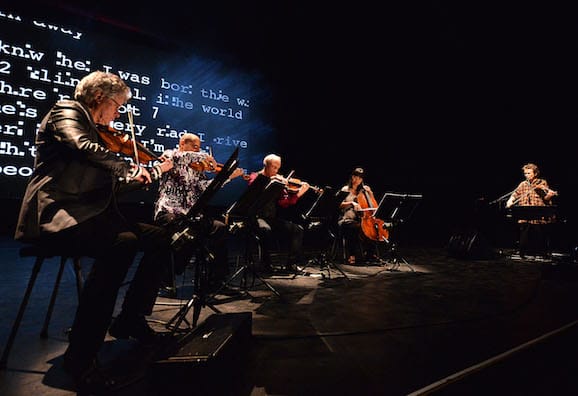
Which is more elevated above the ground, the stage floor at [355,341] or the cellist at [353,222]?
the cellist at [353,222]

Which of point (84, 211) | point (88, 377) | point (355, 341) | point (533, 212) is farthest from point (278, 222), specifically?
point (533, 212)

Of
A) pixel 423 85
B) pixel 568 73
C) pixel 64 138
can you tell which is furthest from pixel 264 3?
pixel 568 73

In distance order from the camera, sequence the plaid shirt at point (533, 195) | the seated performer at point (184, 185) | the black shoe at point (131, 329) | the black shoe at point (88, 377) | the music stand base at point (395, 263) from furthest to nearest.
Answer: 1. the plaid shirt at point (533, 195)
2. the music stand base at point (395, 263)
3. the seated performer at point (184, 185)
4. the black shoe at point (131, 329)
5. the black shoe at point (88, 377)

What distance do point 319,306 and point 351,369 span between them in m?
1.23

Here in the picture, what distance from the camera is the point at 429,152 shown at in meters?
8.98

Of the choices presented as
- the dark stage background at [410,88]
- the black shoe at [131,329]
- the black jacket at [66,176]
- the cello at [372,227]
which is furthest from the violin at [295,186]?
the dark stage background at [410,88]

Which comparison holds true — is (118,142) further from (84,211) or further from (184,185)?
(184,185)

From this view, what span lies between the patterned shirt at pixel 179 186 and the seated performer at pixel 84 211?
4.67 ft

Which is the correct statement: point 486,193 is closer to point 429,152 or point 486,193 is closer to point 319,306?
point 429,152

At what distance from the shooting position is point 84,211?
153 cm

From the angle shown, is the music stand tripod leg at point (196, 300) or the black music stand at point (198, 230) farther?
the music stand tripod leg at point (196, 300)

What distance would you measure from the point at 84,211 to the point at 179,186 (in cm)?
168

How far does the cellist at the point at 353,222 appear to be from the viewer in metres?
5.30

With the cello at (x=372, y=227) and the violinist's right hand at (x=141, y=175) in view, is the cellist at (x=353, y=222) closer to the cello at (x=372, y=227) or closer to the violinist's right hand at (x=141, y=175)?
the cello at (x=372, y=227)
